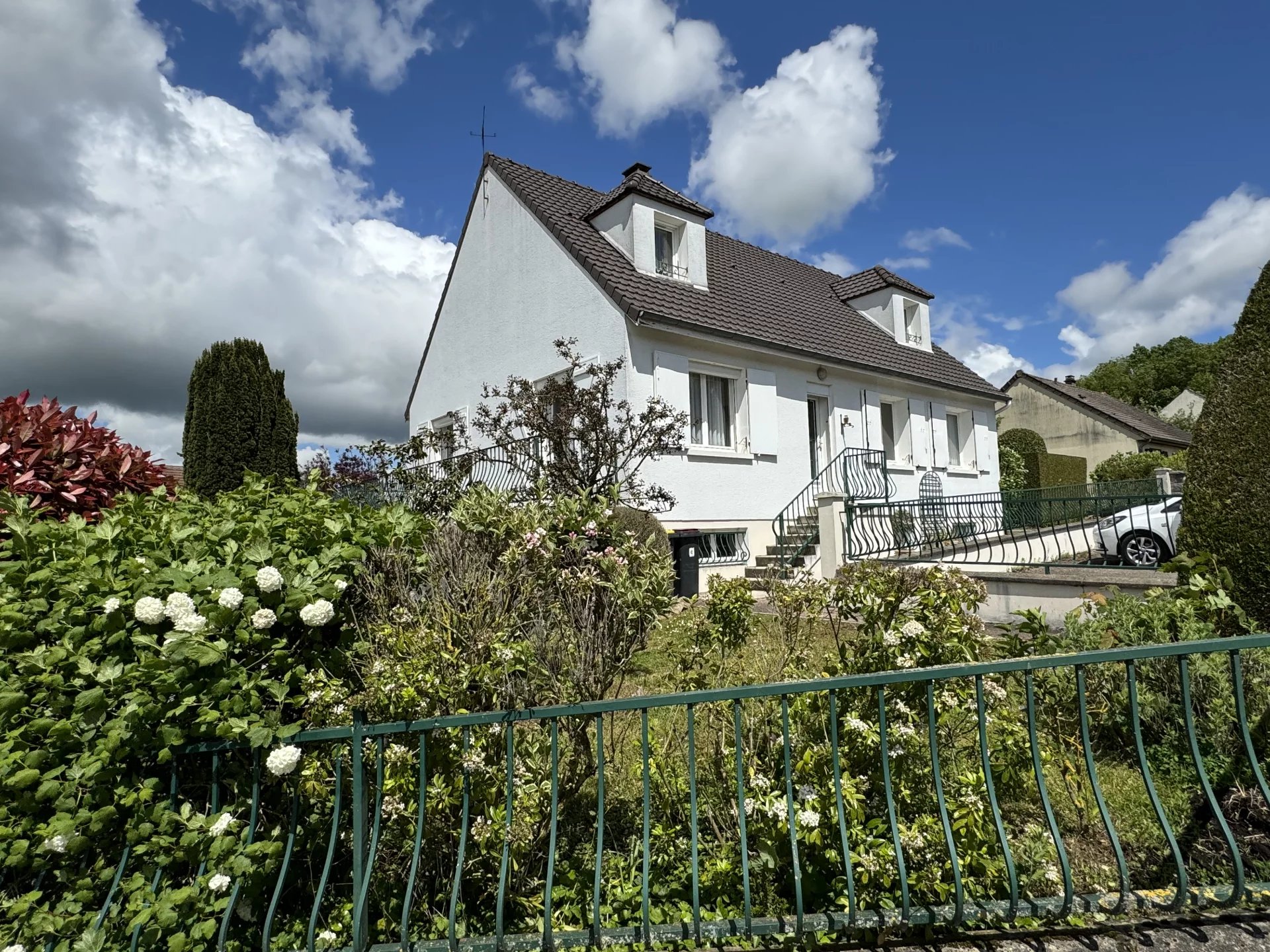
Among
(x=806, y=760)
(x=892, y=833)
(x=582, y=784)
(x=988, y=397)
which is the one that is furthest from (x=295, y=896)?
(x=988, y=397)

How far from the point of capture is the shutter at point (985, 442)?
1776cm

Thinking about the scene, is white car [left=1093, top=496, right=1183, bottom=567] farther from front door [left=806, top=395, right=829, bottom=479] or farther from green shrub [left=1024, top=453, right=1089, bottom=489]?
green shrub [left=1024, top=453, right=1089, bottom=489]

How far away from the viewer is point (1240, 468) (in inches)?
159

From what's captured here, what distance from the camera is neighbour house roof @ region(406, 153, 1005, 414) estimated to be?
37.7ft

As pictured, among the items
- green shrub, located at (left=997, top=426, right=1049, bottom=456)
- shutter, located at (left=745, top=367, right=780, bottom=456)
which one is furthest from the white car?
green shrub, located at (left=997, top=426, right=1049, bottom=456)

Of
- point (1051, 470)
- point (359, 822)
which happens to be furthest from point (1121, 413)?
point (359, 822)

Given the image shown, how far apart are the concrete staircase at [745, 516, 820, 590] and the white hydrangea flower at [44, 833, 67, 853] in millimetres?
9375

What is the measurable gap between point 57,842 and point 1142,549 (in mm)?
12046

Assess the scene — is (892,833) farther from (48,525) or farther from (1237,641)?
(48,525)

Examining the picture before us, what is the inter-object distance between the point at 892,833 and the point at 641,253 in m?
11.4

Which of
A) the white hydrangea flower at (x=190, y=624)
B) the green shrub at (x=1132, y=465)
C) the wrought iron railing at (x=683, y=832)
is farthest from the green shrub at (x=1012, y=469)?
the white hydrangea flower at (x=190, y=624)

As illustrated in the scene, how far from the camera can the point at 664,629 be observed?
3.02 m

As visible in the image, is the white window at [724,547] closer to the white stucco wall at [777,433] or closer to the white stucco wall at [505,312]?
the white stucco wall at [777,433]

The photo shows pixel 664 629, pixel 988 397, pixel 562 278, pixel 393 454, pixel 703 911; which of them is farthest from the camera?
pixel 988 397
